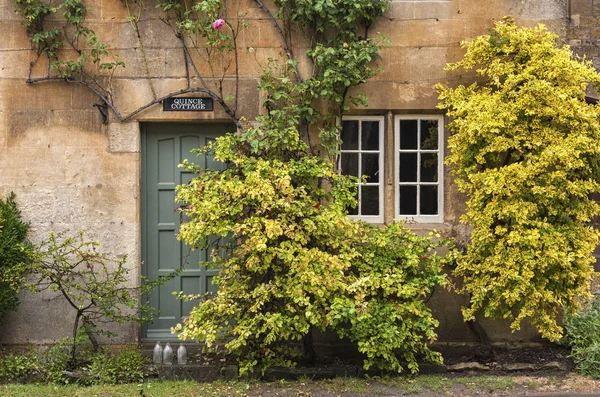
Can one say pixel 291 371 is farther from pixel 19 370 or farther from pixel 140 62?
pixel 140 62

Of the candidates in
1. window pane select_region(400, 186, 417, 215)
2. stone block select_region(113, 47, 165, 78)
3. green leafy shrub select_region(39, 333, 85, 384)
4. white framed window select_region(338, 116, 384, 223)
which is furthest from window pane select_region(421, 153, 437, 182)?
green leafy shrub select_region(39, 333, 85, 384)

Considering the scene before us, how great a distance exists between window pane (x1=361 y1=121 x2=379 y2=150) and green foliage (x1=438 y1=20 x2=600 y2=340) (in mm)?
1004

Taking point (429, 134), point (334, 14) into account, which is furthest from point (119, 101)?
point (429, 134)

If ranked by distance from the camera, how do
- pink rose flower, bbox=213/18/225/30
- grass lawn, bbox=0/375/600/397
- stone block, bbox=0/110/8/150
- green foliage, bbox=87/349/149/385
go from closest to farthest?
grass lawn, bbox=0/375/600/397
green foliage, bbox=87/349/149/385
pink rose flower, bbox=213/18/225/30
stone block, bbox=0/110/8/150

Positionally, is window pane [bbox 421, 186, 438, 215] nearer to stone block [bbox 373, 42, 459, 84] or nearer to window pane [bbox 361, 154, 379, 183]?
window pane [bbox 361, 154, 379, 183]

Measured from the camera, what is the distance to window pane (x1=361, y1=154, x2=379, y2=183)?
804 cm

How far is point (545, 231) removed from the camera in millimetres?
6996

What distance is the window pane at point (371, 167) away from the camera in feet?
26.4

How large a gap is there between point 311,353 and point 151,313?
1.87m

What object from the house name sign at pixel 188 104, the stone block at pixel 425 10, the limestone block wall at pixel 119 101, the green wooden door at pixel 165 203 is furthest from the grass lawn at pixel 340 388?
the stone block at pixel 425 10

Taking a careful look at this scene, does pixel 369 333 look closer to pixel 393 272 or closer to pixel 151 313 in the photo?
pixel 393 272

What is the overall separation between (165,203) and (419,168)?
300cm

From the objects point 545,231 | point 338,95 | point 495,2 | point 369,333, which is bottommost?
point 369,333

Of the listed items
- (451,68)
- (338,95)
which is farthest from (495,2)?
(338,95)
